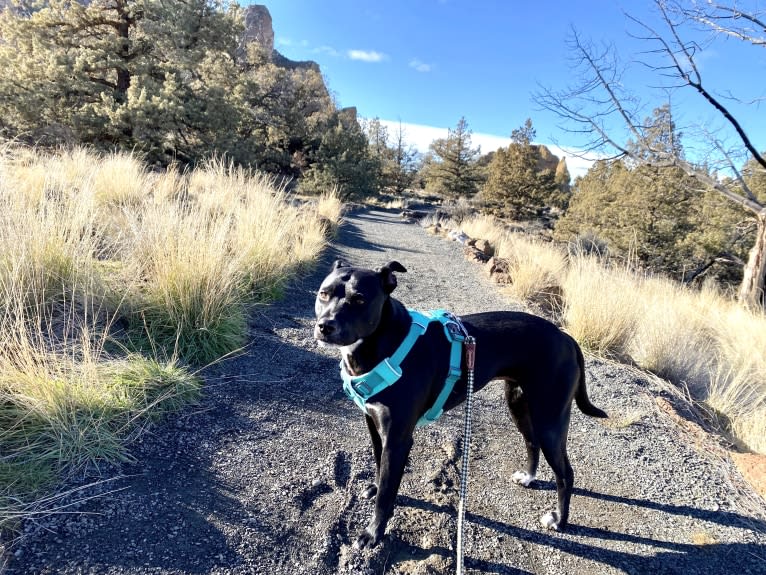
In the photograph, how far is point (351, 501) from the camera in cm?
217

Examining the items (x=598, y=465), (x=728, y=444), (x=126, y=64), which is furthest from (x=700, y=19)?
(x=126, y=64)

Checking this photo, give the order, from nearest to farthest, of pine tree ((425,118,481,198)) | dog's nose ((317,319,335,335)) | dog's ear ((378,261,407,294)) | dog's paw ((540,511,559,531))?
dog's nose ((317,319,335,335)), dog's ear ((378,261,407,294)), dog's paw ((540,511,559,531)), pine tree ((425,118,481,198))

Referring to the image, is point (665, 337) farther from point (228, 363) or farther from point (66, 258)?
point (66, 258)

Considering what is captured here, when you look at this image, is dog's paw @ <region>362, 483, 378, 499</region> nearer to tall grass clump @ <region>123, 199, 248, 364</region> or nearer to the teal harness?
the teal harness

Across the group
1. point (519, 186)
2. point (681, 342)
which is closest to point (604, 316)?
point (681, 342)

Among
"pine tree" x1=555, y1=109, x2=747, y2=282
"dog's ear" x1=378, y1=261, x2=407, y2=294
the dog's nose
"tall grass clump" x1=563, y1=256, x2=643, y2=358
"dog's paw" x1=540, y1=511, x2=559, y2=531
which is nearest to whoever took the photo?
the dog's nose

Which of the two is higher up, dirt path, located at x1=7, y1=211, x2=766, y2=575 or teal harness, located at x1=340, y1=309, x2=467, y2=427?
teal harness, located at x1=340, y1=309, x2=467, y2=427

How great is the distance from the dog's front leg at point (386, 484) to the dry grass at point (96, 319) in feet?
4.72

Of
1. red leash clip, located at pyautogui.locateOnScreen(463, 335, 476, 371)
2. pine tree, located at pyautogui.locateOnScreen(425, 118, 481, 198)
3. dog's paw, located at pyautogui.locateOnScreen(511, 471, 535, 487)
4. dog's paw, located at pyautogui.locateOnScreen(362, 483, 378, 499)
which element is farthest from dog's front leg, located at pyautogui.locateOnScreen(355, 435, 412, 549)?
pine tree, located at pyautogui.locateOnScreen(425, 118, 481, 198)

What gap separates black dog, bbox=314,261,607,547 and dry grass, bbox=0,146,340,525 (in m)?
1.47

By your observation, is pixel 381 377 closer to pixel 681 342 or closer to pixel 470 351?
pixel 470 351

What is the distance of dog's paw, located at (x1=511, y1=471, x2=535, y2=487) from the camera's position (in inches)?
97.3

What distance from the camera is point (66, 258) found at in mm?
3172

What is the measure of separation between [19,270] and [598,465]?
14.4ft
